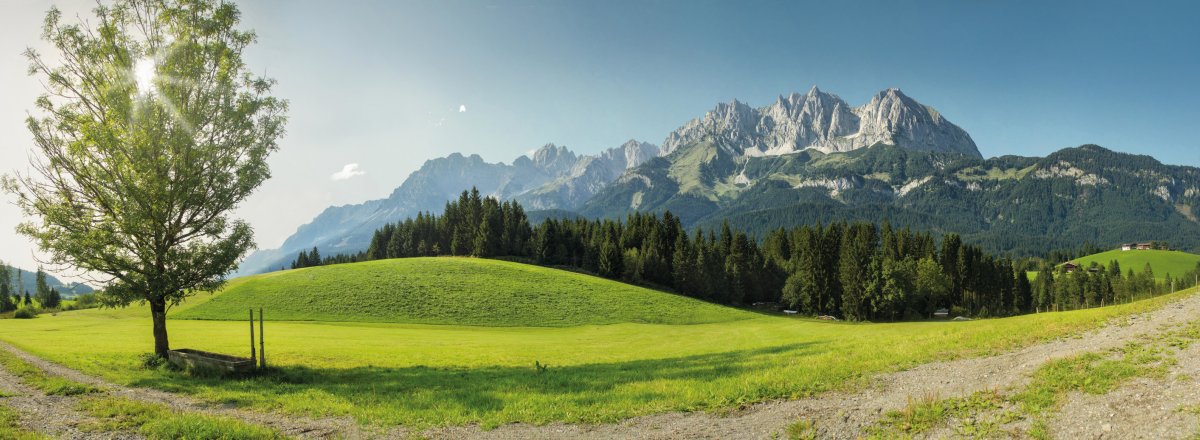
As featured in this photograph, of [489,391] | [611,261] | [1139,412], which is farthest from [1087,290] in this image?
[489,391]

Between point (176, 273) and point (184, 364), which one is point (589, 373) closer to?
point (184, 364)

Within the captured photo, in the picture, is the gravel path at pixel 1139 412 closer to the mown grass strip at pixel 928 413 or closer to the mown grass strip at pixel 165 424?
the mown grass strip at pixel 928 413

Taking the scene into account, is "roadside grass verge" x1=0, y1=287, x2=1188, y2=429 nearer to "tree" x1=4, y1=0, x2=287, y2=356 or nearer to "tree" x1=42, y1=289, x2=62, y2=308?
"tree" x1=4, y1=0, x2=287, y2=356

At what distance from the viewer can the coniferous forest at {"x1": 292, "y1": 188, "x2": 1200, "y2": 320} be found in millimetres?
82750

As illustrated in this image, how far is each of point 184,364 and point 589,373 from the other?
57.7 ft

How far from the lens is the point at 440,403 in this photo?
15.2 m

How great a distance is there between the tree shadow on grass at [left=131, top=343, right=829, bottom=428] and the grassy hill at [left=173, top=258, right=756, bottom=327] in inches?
1430

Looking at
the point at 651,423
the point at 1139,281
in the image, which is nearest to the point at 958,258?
the point at 1139,281

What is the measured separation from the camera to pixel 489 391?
17.0m

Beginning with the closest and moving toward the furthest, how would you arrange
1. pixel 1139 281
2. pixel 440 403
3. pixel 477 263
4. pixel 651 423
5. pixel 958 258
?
pixel 651 423, pixel 440 403, pixel 477 263, pixel 958 258, pixel 1139 281

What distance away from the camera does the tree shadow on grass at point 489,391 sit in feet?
45.9

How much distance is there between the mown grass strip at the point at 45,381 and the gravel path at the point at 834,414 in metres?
14.3

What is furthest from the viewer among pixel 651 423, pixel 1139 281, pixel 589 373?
pixel 1139 281

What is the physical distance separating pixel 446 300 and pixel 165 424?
174 feet
